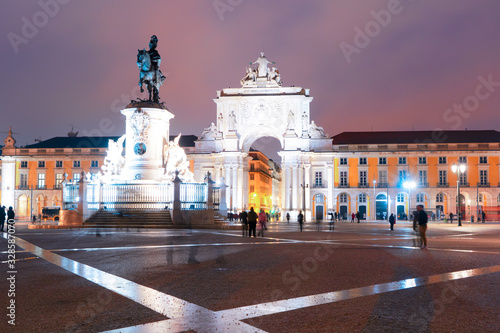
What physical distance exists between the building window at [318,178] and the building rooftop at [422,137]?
23.1ft

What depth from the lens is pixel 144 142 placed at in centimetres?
2816

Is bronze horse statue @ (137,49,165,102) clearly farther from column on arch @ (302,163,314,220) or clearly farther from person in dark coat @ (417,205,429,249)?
column on arch @ (302,163,314,220)

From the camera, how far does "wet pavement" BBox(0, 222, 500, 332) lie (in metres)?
5.82

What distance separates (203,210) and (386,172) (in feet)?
158

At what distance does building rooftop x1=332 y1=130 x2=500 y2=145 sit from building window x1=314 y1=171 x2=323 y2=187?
7034 mm

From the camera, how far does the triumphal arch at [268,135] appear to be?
2643 inches

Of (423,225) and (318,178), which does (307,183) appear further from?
(423,225)

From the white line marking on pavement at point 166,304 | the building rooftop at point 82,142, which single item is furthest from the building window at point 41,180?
the white line marking on pavement at point 166,304

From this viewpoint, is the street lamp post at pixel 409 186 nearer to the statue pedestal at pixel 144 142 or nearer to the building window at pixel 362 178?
the building window at pixel 362 178

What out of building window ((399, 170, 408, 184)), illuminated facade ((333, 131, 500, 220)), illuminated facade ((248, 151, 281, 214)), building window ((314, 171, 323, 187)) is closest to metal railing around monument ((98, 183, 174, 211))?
building window ((314, 171, 323, 187))

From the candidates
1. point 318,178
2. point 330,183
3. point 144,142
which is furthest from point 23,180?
point 144,142

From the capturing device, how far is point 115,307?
6590mm

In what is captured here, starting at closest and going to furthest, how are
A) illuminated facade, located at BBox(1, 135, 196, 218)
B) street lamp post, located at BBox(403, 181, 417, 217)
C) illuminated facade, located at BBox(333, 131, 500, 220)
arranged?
street lamp post, located at BBox(403, 181, 417, 217), illuminated facade, located at BBox(333, 131, 500, 220), illuminated facade, located at BBox(1, 135, 196, 218)

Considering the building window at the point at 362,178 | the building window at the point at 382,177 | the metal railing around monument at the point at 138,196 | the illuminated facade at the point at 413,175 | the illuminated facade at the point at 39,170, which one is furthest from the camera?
the illuminated facade at the point at 39,170
